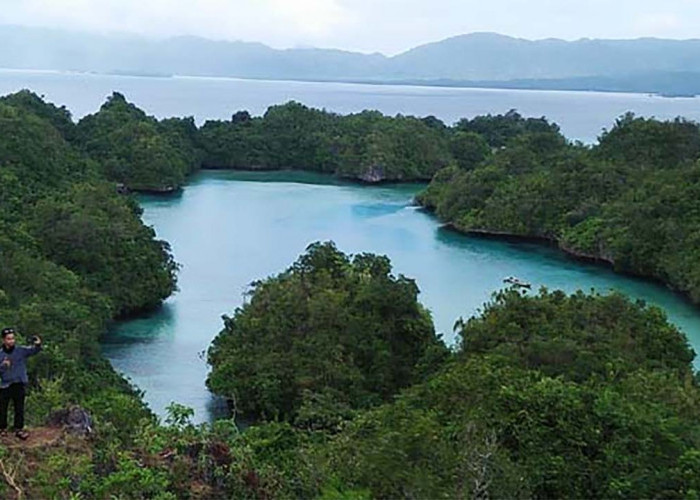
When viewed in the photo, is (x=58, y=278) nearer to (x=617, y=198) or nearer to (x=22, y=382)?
(x=22, y=382)

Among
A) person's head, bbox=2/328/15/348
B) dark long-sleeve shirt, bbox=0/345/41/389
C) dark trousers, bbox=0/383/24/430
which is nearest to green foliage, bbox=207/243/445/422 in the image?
dark trousers, bbox=0/383/24/430

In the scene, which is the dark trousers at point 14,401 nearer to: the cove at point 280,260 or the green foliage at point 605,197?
the cove at point 280,260

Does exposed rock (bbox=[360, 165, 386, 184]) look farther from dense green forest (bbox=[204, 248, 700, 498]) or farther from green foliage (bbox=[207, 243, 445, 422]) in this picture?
green foliage (bbox=[207, 243, 445, 422])

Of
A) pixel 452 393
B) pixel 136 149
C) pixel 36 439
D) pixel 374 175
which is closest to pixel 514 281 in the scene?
pixel 452 393

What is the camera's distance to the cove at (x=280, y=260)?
18484 millimetres

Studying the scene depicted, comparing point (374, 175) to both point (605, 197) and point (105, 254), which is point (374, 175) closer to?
point (605, 197)

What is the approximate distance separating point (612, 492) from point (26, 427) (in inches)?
181

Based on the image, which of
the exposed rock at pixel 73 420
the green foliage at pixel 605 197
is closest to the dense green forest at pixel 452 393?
the exposed rock at pixel 73 420

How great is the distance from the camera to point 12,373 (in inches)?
262

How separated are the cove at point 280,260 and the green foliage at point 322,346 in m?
0.94

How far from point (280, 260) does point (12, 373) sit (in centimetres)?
2060

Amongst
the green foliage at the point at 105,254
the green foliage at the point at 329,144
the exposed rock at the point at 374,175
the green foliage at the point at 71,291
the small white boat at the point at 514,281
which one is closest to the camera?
the green foliage at the point at 71,291

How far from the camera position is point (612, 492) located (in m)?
7.21

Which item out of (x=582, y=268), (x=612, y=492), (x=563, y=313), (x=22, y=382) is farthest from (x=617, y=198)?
(x=22, y=382)
